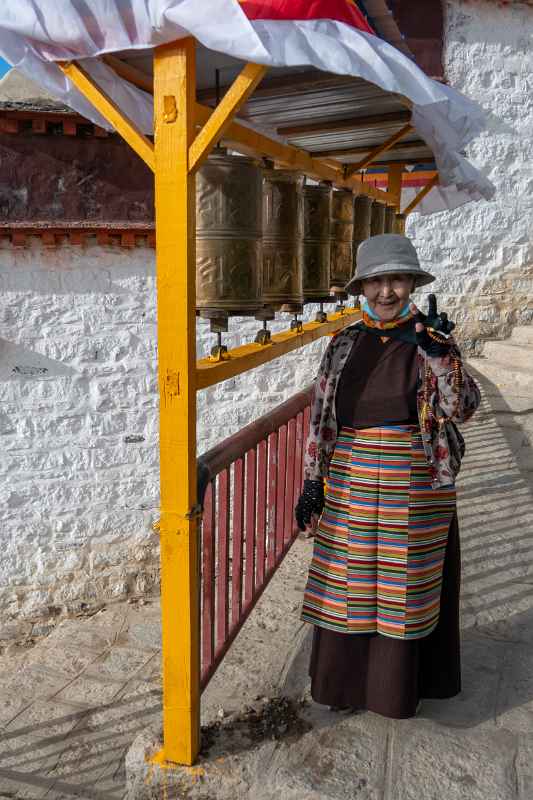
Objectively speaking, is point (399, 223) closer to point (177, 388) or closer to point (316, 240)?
point (316, 240)

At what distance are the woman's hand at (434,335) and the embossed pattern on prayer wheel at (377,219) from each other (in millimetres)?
2087

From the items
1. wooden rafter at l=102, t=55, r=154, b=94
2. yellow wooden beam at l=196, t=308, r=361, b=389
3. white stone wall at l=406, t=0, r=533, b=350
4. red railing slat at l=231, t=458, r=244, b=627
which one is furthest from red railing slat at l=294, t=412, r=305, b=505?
white stone wall at l=406, t=0, r=533, b=350

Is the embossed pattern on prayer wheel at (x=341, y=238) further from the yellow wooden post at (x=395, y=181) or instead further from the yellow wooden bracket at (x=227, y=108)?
the yellow wooden bracket at (x=227, y=108)

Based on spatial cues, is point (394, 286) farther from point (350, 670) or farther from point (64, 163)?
point (64, 163)

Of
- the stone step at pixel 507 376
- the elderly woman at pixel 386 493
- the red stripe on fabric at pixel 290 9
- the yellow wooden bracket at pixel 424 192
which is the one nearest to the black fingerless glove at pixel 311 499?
the elderly woman at pixel 386 493

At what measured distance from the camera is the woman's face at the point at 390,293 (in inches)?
89.5

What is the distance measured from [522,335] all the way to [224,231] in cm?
735

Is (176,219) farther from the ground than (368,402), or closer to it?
farther from the ground

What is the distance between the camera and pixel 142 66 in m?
2.38

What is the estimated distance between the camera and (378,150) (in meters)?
3.56

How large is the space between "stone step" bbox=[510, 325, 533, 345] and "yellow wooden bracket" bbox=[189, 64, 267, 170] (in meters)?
7.37

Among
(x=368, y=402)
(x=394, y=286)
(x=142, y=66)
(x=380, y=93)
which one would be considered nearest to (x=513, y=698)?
(x=368, y=402)

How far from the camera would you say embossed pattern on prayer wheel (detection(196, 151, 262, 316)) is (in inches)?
84.0

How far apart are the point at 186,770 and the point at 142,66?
2.32m
